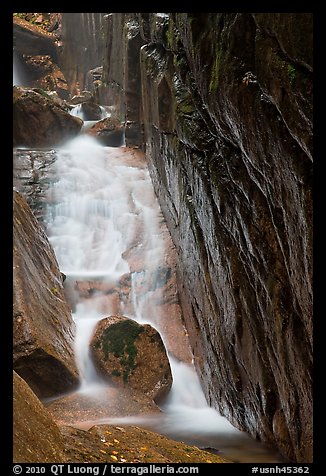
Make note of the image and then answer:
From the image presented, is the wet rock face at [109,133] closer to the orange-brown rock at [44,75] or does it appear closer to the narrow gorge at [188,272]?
the narrow gorge at [188,272]

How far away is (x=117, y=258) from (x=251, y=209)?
870cm

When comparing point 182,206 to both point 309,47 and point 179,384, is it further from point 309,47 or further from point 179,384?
point 309,47

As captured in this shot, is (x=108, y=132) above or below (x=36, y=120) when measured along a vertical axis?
below

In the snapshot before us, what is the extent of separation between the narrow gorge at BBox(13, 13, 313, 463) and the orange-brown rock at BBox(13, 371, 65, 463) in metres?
0.02

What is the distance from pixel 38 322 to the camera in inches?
302

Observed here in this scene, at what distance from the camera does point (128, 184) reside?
56.4 feet

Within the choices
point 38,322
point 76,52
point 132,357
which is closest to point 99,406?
point 132,357

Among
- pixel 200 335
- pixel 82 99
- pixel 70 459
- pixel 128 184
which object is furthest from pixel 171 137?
pixel 82 99

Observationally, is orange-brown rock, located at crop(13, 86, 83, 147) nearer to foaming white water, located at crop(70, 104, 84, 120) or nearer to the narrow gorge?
the narrow gorge

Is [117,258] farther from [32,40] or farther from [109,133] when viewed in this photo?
[32,40]

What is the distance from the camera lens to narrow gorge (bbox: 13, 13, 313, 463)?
447 cm

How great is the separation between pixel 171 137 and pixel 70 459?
8.40m

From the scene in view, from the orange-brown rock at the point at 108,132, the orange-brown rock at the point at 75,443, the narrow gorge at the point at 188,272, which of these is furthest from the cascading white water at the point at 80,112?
the orange-brown rock at the point at 75,443
